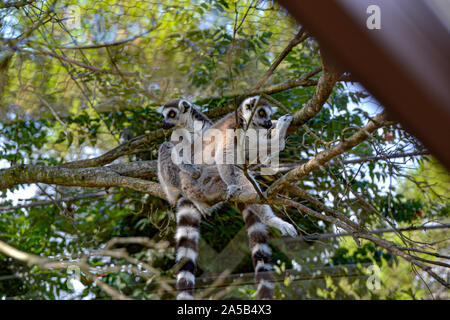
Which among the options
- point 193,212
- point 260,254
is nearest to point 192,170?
point 193,212

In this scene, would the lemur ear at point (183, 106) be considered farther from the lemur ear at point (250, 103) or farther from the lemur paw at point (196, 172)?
the lemur paw at point (196, 172)

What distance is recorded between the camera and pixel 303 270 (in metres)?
5.02

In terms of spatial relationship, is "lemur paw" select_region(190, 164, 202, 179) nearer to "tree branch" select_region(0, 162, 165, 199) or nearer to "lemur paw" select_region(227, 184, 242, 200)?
"tree branch" select_region(0, 162, 165, 199)

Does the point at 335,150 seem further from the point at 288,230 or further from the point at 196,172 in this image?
the point at 196,172

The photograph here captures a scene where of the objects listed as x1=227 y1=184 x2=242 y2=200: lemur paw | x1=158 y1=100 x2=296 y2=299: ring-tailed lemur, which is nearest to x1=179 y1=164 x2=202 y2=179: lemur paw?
x1=158 y1=100 x2=296 y2=299: ring-tailed lemur

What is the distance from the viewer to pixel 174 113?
412 cm

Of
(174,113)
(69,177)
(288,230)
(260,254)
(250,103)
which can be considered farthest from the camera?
(174,113)

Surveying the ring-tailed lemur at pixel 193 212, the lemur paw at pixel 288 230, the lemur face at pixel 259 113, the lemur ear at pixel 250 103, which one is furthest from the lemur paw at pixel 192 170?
the lemur paw at pixel 288 230

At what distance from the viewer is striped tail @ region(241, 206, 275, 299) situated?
298 centimetres

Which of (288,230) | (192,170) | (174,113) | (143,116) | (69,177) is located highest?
(143,116)

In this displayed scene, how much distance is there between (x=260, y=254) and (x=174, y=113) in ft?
5.77
